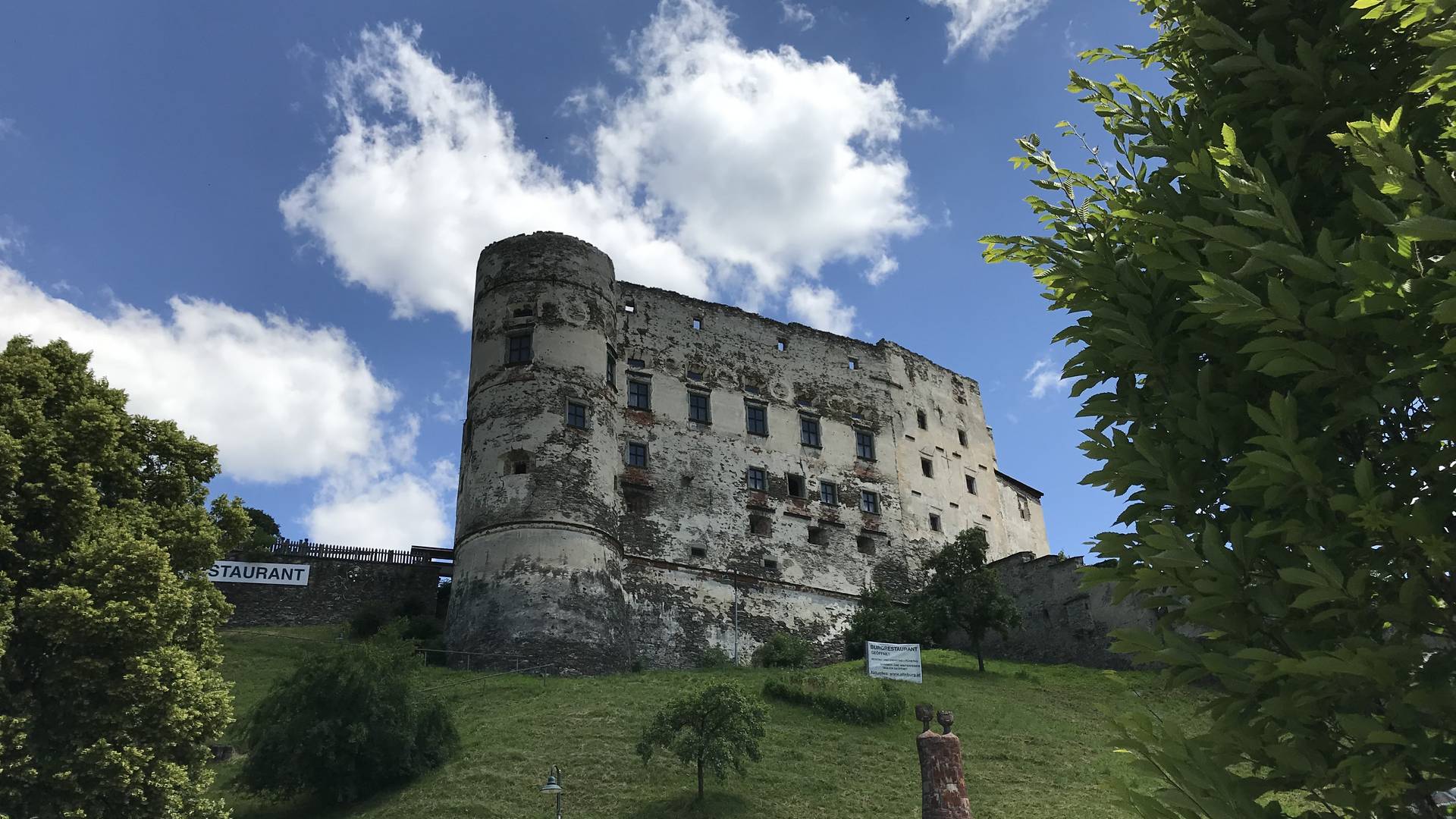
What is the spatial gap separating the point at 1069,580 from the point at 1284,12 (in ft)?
117

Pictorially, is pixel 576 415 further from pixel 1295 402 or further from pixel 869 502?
pixel 1295 402

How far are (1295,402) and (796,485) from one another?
36325mm

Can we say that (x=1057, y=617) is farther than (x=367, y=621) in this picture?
Yes

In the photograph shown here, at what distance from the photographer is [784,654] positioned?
1340 inches

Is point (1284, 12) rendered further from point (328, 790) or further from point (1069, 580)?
point (1069, 580)

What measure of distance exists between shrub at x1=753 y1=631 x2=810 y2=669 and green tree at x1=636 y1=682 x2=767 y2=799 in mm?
13628

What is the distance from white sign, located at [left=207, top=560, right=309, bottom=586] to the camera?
3378 centimetres

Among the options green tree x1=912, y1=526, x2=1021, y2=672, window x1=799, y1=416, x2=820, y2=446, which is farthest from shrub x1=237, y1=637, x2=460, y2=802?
window x1=799, y1=416, x2=820, y2=446

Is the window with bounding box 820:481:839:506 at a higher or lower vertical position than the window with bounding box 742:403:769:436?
lower

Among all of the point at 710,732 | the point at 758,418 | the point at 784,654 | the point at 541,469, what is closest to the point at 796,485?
the point at 758,418

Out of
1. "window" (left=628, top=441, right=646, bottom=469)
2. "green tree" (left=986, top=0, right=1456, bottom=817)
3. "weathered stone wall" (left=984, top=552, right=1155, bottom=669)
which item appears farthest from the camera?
"window" (left=628, top=441, right=646, bottom=469)

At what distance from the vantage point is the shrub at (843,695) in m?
25.0

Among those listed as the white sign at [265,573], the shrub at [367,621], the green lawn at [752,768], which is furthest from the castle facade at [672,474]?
the white sign at [265,573]

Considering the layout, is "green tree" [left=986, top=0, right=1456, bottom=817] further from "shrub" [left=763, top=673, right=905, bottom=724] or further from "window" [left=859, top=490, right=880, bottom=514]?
"window" [left=859, top=490, right=880, bottom=514]
